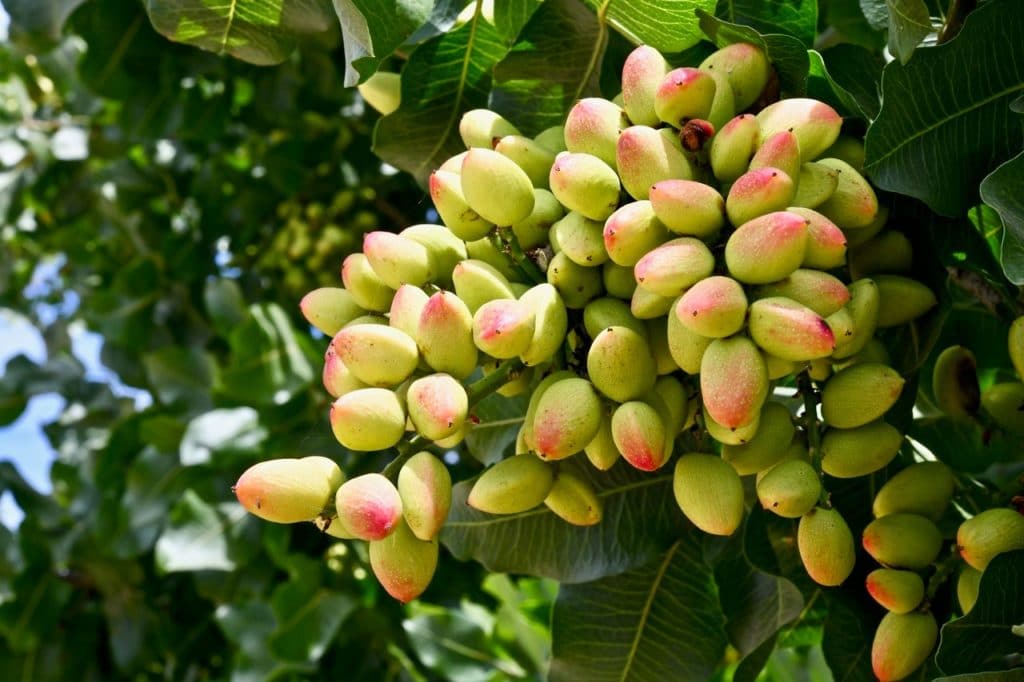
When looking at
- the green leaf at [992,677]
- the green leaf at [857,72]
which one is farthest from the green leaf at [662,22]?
the green leaf at [992,677]

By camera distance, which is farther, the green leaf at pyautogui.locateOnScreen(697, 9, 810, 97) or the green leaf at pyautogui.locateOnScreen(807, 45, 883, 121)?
the green leaf at pyautogui.locateOnScreen(807, 45, 883, 121)

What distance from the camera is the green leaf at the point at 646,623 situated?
0.98m

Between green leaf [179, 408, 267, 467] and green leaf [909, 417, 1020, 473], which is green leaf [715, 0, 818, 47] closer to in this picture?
green leaf [909, 417, 1020, 473]

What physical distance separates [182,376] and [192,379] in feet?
0.06

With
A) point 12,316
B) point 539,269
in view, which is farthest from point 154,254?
point 539,269

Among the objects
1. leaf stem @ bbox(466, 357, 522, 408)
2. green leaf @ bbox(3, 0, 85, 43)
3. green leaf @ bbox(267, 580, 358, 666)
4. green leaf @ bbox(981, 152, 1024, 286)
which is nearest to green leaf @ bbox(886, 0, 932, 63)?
green leaf @ bbox(981, 152, 1024, 286)

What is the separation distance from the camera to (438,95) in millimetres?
979

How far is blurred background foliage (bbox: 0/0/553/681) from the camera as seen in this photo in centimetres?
167

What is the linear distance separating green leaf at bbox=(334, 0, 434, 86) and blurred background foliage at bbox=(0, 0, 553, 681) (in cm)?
56

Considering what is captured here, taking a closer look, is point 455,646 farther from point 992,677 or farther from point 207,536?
point 992,677

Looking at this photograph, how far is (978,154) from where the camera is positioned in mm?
782

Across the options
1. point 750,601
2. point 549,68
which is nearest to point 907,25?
point 549,68

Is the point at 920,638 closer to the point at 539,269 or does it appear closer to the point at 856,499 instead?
the point at 856,499

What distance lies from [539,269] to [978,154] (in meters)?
0.32
